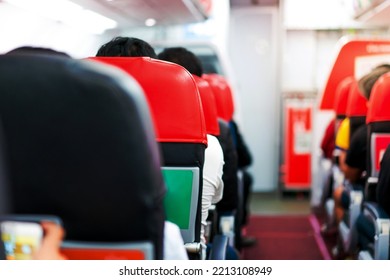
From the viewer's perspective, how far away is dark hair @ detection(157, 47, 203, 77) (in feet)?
8.86

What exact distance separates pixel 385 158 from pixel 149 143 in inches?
66.1

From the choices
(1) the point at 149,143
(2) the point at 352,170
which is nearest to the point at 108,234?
(1) the point at 149,143

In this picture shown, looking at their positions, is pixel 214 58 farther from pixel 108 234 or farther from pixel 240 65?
pixel 108 234

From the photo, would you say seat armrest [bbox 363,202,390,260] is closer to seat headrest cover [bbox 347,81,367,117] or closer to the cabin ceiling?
seat headrest cover [bbox 347,81,367,117]

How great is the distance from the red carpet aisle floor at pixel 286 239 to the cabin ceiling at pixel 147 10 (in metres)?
1.90

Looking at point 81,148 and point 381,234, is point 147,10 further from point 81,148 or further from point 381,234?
point 81,148

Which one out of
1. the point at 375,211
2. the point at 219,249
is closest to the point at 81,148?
the point at 219,249

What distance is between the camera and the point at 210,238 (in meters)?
2.90

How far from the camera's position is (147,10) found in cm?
323

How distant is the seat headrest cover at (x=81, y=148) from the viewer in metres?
1.01

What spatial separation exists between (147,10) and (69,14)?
1.89 feet

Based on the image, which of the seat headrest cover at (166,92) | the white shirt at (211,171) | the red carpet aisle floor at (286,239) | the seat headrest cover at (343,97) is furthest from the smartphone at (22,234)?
the seat headrest cover at (343,97)

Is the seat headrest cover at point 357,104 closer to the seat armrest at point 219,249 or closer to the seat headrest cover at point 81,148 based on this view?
A: the seat armrest at point 219,249
